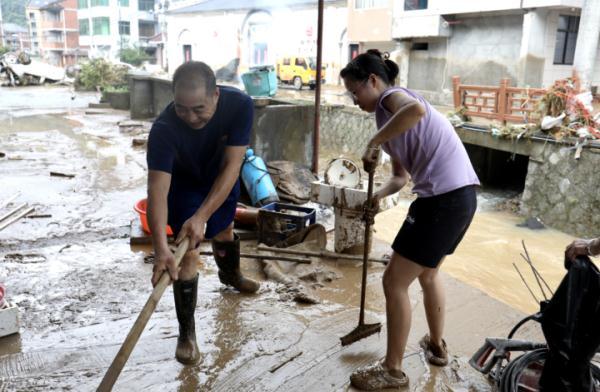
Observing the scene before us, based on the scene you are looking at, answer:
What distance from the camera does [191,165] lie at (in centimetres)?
278

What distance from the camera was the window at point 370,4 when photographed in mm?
21275

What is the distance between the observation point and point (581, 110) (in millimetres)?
9141

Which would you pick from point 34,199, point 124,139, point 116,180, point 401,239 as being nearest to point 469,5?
point 124,139

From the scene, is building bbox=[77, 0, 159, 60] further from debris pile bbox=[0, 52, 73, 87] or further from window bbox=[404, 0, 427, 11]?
window bbox=[404, 0, 427, 11]

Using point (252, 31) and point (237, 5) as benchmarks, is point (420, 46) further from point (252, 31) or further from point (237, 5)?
point (237, 5)

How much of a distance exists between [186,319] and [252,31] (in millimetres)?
30506

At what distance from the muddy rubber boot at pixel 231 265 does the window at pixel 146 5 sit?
49.0 m

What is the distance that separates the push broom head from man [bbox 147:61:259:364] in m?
0.91

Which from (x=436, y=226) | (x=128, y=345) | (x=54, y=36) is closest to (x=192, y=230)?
(x=128, y=345)

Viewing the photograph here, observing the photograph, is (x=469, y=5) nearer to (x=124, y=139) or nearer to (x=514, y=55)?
(x=514, y=55)

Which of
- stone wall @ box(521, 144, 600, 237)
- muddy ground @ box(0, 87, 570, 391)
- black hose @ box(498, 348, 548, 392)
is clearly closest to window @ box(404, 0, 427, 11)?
stone wall @ box(521, 144, 600, 237)

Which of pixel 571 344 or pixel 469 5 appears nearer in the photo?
pixel 571 344

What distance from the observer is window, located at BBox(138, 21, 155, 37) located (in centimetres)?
4747

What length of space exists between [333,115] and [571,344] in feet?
48.1
